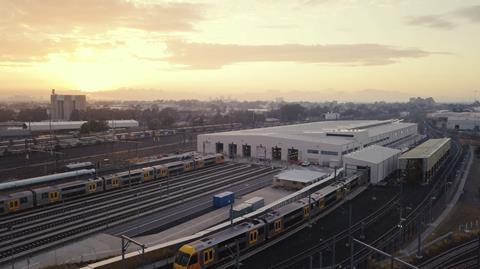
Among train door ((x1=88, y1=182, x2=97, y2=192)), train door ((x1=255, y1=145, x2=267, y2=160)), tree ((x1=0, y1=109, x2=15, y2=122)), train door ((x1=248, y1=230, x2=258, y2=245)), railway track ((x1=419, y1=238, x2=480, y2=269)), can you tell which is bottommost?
railway track ((x1=419, y1=238, x2=480, y2=269))

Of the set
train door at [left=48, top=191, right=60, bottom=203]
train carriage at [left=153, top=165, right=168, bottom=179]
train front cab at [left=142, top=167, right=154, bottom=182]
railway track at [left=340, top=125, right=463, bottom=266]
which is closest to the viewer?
railway track at [left=340, top=125, right=463, bottom=266]

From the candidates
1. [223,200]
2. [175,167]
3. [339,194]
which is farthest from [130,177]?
[339,194]

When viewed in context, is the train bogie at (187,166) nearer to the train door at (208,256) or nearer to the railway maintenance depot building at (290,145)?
the railway maintenance depot building at (290,145)

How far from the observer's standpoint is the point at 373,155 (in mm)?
28812

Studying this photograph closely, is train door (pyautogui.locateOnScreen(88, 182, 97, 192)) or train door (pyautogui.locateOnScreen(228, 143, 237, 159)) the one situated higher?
train door (pyautogui.locateOnScreen(228, 143, 237, 159))

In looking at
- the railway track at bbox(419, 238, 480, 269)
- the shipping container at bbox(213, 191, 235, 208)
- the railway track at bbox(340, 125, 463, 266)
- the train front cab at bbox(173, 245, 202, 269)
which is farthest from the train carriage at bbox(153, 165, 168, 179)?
the railway track at bbox(419, 238, 480, 269)

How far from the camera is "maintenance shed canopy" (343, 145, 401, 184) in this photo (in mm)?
26000

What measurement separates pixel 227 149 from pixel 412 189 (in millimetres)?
17593

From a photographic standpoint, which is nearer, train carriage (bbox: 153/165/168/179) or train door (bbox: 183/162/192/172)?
train carriage (bbox: 153/165/168/179)

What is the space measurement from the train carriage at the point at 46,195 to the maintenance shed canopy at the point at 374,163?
59.2 ft

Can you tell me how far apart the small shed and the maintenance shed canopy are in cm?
243

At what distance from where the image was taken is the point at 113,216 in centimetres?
1830

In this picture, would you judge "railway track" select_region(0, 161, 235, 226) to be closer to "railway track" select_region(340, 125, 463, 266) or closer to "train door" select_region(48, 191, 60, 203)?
"train door" select_region(48, 191, 60, 203)

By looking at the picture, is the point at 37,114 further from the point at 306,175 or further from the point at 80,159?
the point at 306,175
